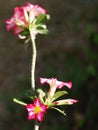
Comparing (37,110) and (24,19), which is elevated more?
(24,19)

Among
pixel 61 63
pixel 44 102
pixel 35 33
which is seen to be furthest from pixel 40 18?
pixel 61 63

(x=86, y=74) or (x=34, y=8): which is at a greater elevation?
(x=34, y=8)

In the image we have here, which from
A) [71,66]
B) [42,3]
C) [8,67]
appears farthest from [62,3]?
[71,66]

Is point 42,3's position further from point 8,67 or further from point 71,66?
point 71,66

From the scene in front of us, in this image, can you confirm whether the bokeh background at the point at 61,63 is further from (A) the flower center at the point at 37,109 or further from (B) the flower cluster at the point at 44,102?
(A) the flower center at the point at 37,109

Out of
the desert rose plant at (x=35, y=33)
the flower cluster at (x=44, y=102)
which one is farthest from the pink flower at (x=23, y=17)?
the flower cluster at (x=44, y=102)

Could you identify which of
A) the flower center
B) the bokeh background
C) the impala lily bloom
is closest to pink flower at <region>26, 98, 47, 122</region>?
the flower center

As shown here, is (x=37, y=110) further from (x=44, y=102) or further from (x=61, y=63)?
(x=61, y=63)
